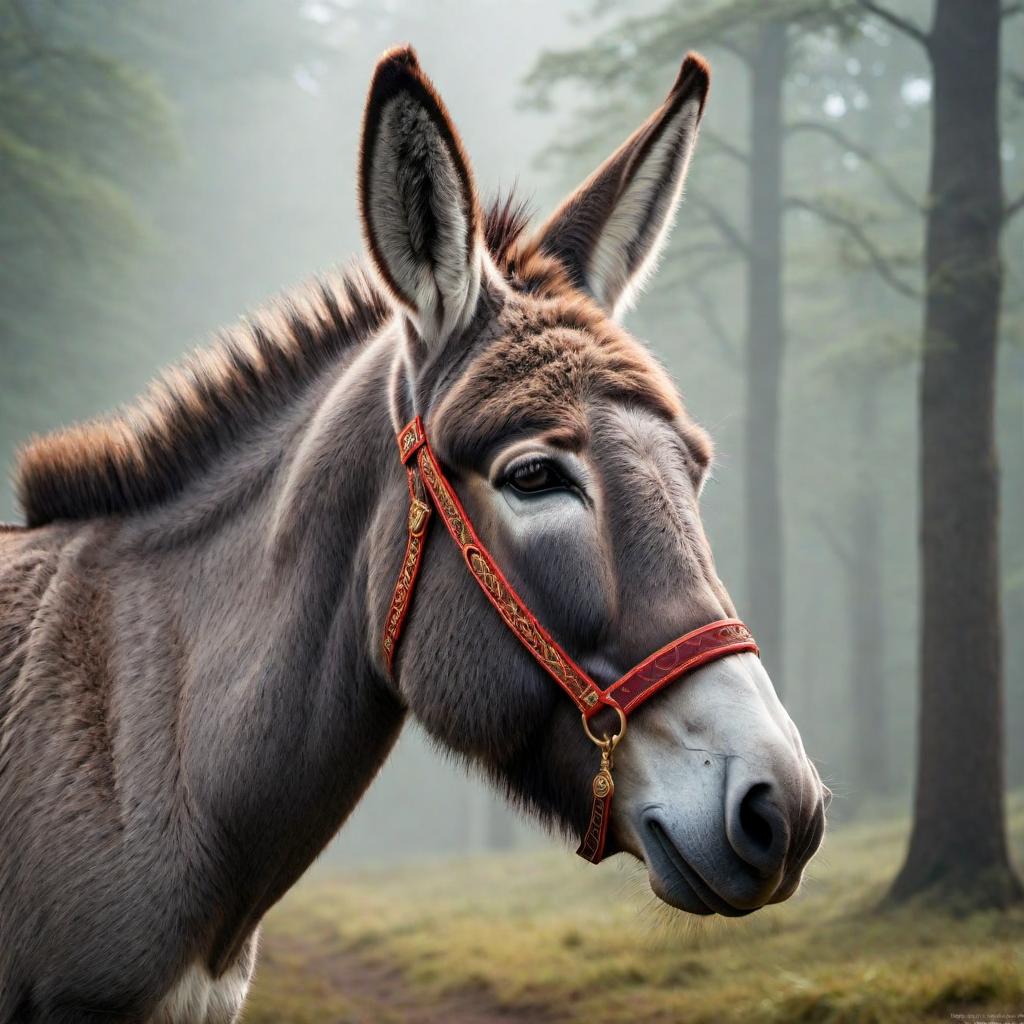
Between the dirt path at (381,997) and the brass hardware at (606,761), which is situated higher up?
the brass hardware at (606,761)

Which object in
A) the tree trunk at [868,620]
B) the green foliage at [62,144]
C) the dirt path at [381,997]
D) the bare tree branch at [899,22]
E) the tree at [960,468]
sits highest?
the green foliage at [62,144]

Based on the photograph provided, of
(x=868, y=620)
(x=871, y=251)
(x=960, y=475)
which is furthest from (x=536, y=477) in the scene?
(x=868, y=620)

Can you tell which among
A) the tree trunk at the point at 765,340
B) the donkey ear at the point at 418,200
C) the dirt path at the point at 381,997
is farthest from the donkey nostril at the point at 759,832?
the tree trunk at the point at 765,340

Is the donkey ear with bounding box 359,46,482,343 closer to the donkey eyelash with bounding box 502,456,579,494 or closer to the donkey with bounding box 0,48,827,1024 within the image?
the donkey with bounding box 0,48,827,1024

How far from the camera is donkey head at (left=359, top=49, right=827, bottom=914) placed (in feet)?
6.57

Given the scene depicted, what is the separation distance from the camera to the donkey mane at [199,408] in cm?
312

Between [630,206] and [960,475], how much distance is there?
5921 millimetres

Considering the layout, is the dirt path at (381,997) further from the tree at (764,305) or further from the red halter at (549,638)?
the tree at (764,305)

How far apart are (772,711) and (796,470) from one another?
82.3ft

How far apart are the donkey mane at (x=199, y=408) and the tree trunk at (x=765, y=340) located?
12230mm

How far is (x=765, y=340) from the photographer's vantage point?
15031mm

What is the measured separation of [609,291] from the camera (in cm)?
319

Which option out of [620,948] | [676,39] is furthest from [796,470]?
[620,948]

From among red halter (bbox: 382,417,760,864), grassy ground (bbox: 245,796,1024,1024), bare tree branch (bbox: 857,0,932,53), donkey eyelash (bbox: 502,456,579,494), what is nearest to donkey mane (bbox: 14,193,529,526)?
red halter (bbox: 382,417,760,864)
